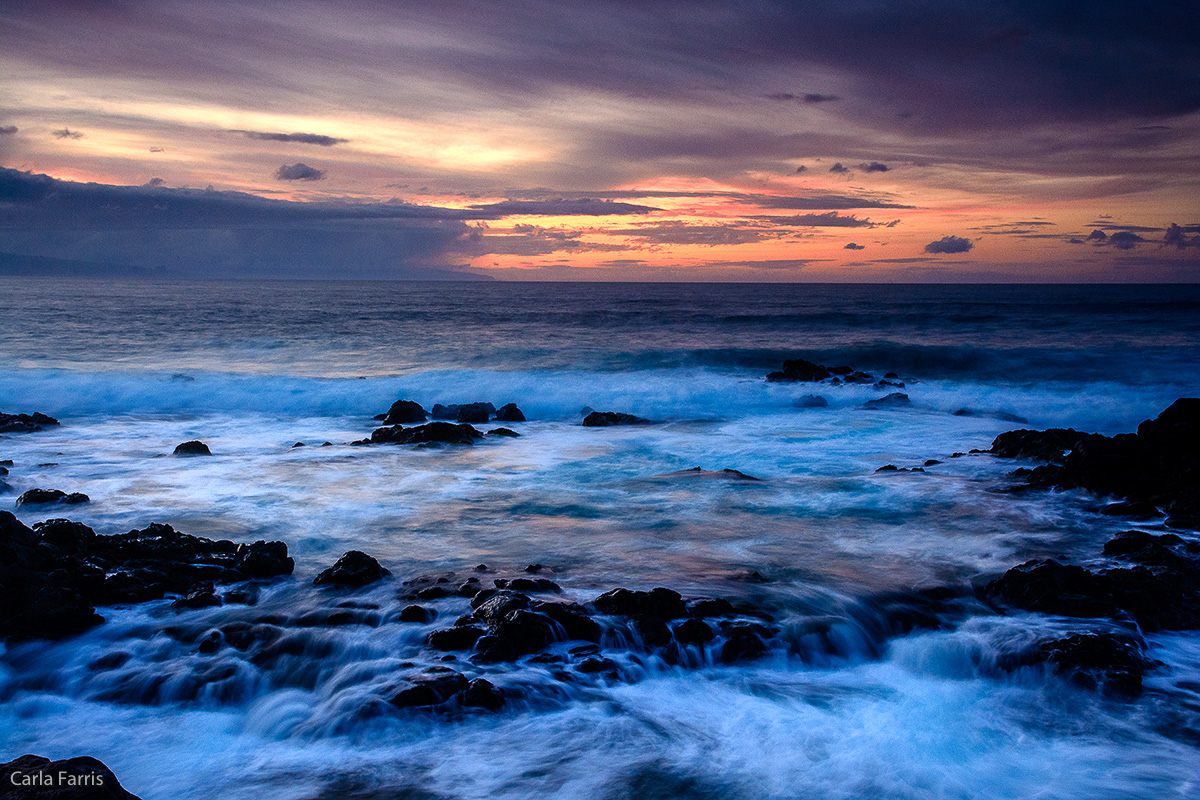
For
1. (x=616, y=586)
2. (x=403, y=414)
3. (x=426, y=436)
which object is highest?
(x=403, y=414)

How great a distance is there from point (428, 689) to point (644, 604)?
6.26 feet

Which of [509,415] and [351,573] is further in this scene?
[509,415]

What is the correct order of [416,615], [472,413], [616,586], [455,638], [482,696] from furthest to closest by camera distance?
[472,413], [616,586], [416,615], [455,638], [482,696]

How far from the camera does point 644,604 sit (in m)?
6.07

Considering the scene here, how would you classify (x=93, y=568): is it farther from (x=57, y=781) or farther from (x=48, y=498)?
(x=57, y=781)

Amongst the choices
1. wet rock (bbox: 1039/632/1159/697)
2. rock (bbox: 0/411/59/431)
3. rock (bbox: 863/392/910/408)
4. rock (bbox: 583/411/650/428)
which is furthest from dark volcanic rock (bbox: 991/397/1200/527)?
rock (bbox: 0/411/59/431)

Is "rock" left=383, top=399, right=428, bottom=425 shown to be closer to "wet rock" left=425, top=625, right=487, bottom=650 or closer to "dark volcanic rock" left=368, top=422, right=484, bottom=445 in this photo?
"dark volcanic rock" left=368, top=422, right=484, bottom=445

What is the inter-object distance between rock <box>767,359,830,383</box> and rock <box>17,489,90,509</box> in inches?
751

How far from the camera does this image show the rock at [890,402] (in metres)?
20.3

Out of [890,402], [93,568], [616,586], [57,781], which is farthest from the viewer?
[890,402]

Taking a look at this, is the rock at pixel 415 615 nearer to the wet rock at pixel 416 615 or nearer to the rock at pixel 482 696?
the wet rock at pixel 416 615

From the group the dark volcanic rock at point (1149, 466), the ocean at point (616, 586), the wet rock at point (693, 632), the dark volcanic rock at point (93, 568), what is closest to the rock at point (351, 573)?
the ocean at point (616, 586)

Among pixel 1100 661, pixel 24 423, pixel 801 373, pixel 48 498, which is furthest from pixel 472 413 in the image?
pixel 1100 661

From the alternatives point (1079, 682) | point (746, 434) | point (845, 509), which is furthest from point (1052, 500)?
point (746, 434)
